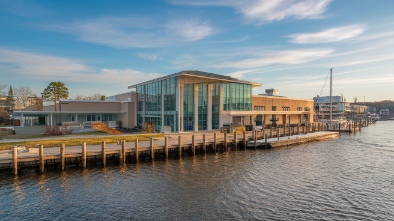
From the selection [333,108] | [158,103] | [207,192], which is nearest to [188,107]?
[158,103]

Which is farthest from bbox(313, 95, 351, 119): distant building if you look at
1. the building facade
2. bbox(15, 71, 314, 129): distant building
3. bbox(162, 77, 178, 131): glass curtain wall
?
bbox(162, 77, 178, 131): glass curtain wall

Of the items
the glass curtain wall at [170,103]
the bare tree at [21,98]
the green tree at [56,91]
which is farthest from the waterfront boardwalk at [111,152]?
the bare tree at [21,98]

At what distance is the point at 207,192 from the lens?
17.1 m

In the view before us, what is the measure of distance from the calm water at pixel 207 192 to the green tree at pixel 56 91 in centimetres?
4373

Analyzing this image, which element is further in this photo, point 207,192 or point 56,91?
point 56,91

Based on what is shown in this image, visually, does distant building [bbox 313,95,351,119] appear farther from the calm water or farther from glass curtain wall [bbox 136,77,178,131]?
the calm water

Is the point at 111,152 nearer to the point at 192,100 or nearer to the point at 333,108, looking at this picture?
the point at 192,100

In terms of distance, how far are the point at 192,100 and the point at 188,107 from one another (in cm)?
136

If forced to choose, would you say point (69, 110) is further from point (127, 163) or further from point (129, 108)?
point (127, 163)

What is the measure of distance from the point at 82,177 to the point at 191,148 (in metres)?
12.6

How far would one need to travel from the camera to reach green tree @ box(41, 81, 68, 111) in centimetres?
5941

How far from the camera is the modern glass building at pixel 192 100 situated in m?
41.5

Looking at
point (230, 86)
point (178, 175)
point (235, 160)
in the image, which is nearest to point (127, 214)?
→ point (178, 175)

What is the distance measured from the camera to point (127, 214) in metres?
13.7
